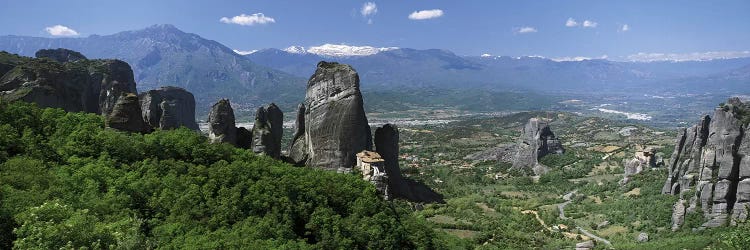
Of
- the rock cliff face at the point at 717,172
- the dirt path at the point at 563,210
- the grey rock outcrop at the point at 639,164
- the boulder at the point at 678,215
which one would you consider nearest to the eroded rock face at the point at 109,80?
the dirt path at the point at 563,210

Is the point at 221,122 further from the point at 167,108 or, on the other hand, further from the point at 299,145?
the point at 167,108

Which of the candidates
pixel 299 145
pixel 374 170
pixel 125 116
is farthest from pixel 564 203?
pixel 125 116

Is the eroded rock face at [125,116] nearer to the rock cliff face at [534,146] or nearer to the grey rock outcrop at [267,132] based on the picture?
the grey rock outcrop at [267,132]

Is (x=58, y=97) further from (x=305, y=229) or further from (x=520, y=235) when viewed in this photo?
(x=520, y=235)

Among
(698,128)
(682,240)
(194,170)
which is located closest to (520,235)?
(682,240)

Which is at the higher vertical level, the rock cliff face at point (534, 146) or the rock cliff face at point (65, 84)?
the rock cliff face at point (65, 84)
